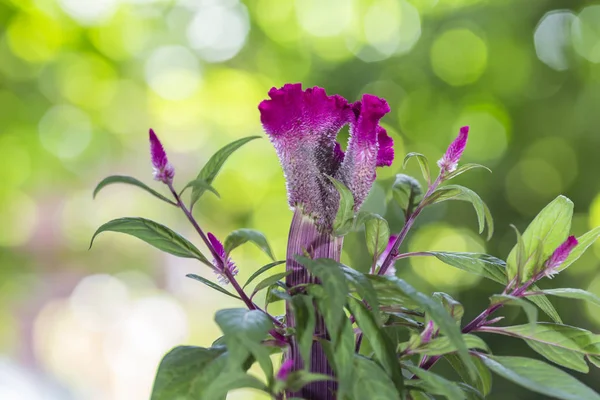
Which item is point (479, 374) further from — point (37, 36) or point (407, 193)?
point (37, 36)

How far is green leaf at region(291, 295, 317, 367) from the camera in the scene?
37 cm

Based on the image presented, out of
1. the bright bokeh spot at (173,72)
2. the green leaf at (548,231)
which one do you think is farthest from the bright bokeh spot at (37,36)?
the green leaf at (548,231)

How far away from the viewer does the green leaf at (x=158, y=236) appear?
0.44 metres

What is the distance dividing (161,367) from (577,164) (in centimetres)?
142

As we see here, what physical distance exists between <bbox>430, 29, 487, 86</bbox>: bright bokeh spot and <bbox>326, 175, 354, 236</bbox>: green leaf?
1310 mm

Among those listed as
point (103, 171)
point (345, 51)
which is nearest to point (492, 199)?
point (345, 51)

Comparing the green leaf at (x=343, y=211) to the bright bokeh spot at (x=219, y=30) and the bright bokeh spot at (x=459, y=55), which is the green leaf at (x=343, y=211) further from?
the bright bokeh spot at (x=219, y=30)

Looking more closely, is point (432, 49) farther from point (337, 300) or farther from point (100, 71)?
point (337, 300)

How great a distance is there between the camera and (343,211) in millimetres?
443

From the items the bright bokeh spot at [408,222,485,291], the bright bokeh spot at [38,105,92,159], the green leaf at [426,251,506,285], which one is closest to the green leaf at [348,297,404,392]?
the green leaf at [426,251,506,285]

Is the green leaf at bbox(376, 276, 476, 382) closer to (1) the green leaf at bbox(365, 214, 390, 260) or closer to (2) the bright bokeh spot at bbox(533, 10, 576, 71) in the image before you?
(1) the green leaf at bbox(365, 214, 390, 260)

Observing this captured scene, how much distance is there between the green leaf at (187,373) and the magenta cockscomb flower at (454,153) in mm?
229

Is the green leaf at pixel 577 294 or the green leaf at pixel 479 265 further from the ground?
the green leaf at pixel 479 265

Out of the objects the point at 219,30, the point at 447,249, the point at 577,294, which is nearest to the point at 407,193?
the point at 577,294
